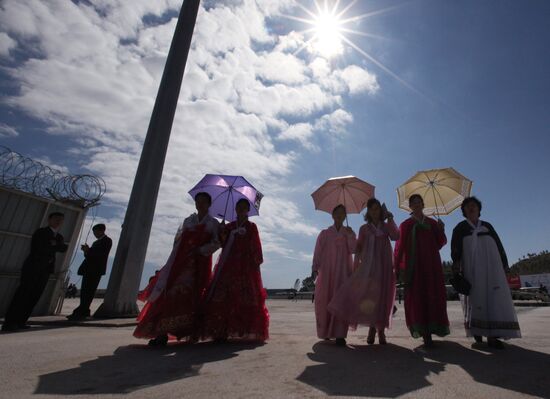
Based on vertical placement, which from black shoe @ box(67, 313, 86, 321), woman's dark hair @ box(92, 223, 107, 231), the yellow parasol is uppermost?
the yellow parasol

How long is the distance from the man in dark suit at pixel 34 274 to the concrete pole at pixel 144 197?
5.15ft

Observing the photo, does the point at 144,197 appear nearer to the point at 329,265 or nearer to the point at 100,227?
the point at 100,227

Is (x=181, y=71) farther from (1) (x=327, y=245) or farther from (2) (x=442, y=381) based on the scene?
(2) (x=442, y=381)

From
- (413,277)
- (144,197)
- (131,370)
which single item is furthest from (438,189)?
(144,197)

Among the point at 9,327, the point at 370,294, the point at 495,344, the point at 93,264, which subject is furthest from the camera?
the point at 93,264

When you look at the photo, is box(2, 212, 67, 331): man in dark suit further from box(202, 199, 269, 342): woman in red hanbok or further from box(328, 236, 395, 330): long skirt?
box(328, 236, 395, 330): long skirt

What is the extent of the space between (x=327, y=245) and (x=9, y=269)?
6500 mm

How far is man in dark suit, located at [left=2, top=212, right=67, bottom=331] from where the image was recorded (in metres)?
5.21

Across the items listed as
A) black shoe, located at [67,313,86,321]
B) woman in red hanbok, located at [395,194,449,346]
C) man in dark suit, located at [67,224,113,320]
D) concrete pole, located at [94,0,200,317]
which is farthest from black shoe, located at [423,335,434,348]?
man in dark suit, located at [67,224,113,320]

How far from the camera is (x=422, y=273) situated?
4223 mm

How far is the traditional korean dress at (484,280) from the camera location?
3891 millimetres

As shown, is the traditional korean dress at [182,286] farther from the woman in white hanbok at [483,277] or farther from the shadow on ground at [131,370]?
the woman in white hanbok at [483,277]

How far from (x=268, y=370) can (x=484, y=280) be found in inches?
118

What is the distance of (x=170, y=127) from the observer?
8234mm
